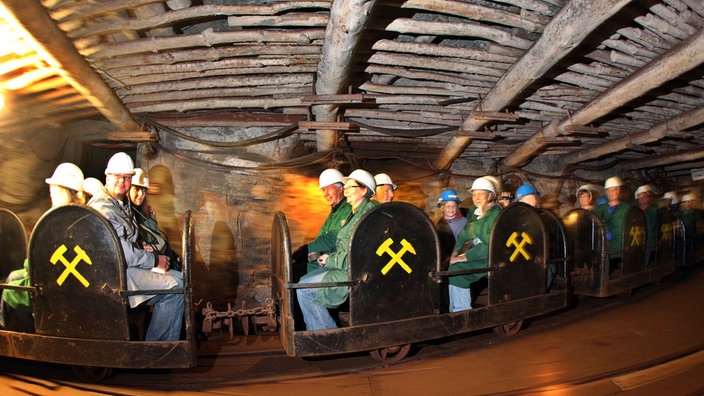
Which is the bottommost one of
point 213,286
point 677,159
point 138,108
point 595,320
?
point 595,320

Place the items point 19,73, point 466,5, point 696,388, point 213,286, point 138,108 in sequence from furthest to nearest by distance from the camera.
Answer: point 213,286
point 138,108
point 19,73
point 466,5
point 696,388

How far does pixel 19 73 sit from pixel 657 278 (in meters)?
8.73

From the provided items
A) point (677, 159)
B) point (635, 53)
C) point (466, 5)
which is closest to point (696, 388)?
point (635, 53)

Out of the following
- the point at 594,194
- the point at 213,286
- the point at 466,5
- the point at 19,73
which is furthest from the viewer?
the point at 594,194

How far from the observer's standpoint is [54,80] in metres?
4.38

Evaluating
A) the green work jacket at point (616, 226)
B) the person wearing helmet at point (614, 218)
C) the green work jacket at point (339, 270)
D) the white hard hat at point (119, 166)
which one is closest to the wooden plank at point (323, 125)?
the green work jacket at point (339, 270)

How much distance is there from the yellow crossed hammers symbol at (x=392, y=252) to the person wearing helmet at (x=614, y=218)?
11.3 feet

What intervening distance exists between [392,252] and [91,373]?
281 cm

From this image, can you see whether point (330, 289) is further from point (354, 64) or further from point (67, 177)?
point (67, 177)

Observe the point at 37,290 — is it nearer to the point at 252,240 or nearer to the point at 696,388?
the point at 252,240

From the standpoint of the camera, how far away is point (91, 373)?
3.75 meters

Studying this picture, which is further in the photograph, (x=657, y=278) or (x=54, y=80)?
(x=657, y=278)

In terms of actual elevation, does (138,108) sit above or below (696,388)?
above

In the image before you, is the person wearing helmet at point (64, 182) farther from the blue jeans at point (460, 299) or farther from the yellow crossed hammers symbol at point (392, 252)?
the blue jeans at point (460, 299)
